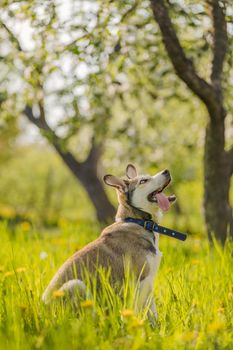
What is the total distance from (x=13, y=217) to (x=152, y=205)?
994 centimetres

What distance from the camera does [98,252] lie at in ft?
16.9

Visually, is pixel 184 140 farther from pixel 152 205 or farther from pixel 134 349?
pixel 134 349

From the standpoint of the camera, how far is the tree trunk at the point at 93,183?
1239 centimetres

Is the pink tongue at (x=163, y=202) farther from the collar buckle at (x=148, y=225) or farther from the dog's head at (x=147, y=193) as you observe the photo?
the collar buckle at (x=148, y=225)

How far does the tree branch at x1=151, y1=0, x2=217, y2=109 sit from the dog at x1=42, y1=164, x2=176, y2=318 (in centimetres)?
160

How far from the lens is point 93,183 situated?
12508 mm

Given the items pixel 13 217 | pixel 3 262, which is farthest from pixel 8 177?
pixel 3 262

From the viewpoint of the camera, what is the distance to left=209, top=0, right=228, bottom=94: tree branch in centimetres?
717

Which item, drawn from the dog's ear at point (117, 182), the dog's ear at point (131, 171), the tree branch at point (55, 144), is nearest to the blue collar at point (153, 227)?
the dog's ear at point (117, 182)

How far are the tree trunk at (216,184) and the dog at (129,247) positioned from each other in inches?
88.6

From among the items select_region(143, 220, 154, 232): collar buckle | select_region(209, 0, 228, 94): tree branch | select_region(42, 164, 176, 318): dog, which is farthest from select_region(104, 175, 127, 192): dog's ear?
select_region(209, 0, 228, 94): tree branch

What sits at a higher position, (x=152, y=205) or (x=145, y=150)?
(x=152, y=205)

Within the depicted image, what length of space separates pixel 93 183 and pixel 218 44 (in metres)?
5.67

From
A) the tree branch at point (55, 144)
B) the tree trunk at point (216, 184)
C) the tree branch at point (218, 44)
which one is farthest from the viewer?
the tree branch at point (55, 144)
